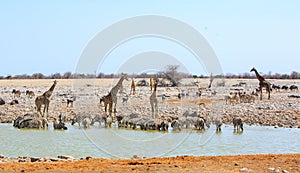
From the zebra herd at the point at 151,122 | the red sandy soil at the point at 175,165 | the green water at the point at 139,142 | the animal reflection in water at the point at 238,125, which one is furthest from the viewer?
the animal reflection in water at the point at 238,125

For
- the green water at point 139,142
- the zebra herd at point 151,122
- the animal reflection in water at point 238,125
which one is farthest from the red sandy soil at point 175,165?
the animal reflection in water at point 238,125

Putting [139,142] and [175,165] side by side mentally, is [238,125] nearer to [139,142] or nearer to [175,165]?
[139,142]

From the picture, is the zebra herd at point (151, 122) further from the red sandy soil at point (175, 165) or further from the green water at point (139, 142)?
the red sandy soil at point (175, 165)

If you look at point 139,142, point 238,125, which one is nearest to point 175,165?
point 139,142

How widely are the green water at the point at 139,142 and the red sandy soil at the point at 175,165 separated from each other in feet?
9.77

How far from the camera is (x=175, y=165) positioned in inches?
388

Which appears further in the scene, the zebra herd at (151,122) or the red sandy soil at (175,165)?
the zebra herd at (151,122)

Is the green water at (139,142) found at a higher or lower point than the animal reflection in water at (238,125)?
lower

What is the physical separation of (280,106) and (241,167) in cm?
1825

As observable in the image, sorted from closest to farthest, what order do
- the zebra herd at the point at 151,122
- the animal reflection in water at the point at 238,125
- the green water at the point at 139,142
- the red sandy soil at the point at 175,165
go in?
the red sandy soil at the point at 175,165 < the green water at the point at 139,142 < the zebra herd at the point at 151,122 < the animal reflection in water at the point at 238,125

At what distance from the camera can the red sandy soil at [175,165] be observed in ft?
31.0

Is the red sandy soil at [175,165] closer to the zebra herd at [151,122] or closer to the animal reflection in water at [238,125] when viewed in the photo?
the zebra herd at [151,122]

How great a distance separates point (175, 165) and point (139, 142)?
6286mm

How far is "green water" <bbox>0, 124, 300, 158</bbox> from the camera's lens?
46.2 feet
